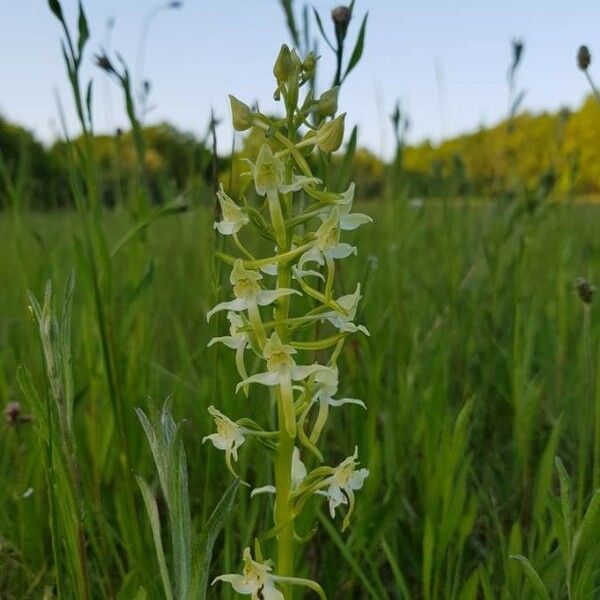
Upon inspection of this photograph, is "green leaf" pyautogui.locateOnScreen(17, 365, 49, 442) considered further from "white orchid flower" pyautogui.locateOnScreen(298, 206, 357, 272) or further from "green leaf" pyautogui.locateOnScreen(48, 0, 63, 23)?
"green leaf" pyautogui.locateOnScreen(48, 0, 63, 23)

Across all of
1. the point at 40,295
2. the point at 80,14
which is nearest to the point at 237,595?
the point at 80,14

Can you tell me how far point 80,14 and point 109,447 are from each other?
71cm

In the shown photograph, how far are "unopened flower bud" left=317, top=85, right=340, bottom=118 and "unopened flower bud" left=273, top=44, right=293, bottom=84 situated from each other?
6cm

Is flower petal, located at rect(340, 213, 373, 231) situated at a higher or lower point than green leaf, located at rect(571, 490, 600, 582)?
higher

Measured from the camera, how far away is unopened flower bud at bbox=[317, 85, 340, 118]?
0.82 meters

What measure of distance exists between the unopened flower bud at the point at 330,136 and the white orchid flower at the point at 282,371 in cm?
20

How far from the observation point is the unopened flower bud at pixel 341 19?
3.64ft

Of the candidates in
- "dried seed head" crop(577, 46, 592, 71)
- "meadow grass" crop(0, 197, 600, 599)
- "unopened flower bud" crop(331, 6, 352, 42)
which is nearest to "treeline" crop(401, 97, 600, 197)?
"meadow grass" crop(0, 197, 600, 599)

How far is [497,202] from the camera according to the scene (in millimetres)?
2834

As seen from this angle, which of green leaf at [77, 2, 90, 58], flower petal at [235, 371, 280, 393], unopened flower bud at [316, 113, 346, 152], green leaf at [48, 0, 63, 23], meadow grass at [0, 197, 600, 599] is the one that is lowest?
meadow grass at [0, 197, 600, 599]

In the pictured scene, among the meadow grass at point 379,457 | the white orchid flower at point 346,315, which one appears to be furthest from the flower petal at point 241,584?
the white orchid flower at point 346,315

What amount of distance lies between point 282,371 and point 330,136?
0.80 ft

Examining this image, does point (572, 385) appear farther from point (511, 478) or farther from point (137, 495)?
point (137, 495)

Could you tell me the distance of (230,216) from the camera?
31.0 inches
